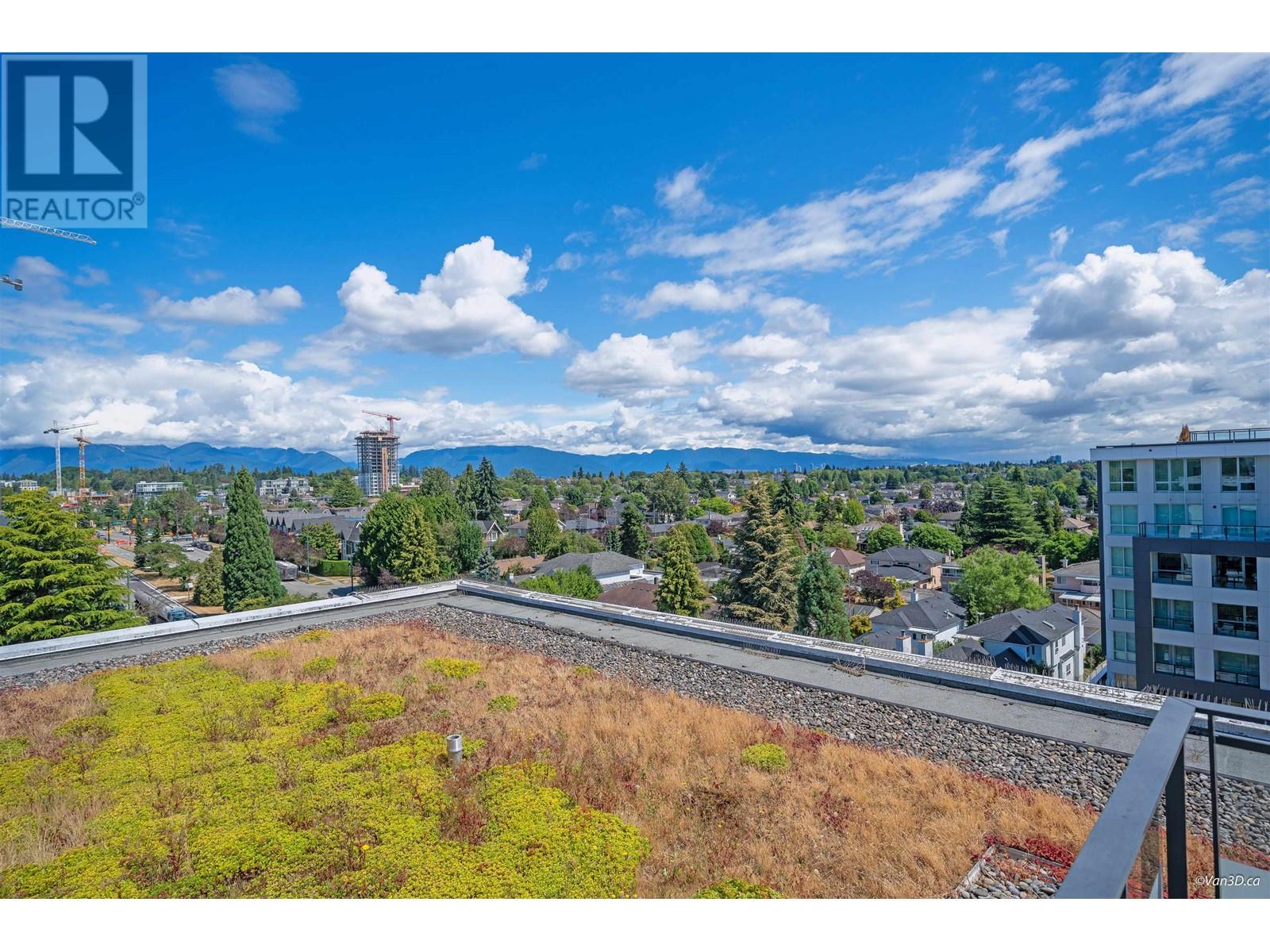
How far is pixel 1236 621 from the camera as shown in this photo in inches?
477

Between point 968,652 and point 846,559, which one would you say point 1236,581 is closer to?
point 968,652

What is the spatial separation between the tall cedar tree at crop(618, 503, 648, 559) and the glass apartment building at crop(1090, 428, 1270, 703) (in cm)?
2681

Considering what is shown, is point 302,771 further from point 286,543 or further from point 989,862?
point 286,543

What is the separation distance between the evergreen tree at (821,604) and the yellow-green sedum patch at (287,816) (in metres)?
13.7

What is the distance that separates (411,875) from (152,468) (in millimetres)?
158302

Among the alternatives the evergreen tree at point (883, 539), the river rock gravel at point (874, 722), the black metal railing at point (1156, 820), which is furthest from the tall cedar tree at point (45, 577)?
the evergreen tree at point (883, 539)

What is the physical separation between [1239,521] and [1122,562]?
7.21 feet

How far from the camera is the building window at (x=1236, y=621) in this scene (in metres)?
11.9

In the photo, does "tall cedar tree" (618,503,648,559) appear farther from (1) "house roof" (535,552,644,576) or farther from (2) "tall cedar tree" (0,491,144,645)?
(2) "tall cedar tree" (0,491,144,645)

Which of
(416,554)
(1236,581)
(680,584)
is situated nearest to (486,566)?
(416,554)

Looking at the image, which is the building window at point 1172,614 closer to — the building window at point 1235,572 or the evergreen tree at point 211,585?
the building window at point 1235,572

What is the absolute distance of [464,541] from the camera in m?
28.9

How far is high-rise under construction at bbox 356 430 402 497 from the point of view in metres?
119

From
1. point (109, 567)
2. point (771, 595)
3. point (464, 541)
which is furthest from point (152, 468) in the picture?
point (771, 595)
